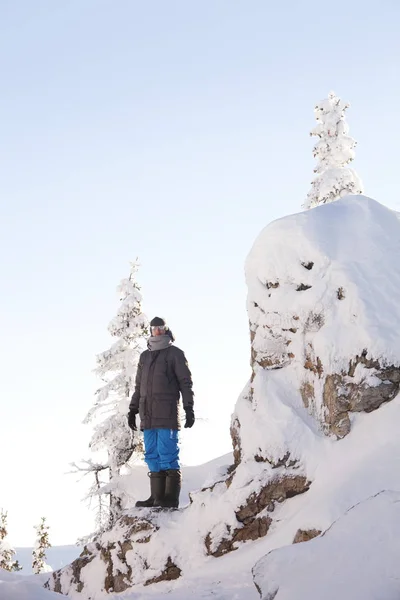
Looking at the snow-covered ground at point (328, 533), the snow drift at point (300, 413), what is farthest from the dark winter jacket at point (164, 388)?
the snow-covered ground at point (328, 533)

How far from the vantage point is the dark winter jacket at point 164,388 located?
Result: 966cm

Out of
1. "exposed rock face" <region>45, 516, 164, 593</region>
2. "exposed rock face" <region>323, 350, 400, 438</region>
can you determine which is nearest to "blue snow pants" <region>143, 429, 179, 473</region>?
"exposed rock face" <region>45, 516, 164, 593</region>

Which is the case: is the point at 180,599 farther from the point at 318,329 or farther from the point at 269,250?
the point at 269,250

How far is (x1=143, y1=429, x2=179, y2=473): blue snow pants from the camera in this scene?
379 inches

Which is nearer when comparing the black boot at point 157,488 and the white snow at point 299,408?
the white snow at point 299,408

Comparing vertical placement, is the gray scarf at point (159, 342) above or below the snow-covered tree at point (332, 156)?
below

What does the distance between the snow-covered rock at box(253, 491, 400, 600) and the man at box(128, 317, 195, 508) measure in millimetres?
4777

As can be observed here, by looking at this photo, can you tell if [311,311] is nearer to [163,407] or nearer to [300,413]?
[300,413]


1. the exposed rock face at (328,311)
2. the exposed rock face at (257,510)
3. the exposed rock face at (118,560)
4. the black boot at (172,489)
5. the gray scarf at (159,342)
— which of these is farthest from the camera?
the gray scarf at (159,342)

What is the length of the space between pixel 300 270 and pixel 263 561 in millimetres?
5840

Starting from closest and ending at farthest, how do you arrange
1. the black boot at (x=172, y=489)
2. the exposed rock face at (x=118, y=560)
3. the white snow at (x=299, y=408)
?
the white snow at (x=299, y=408)
the exposed rock face at (x=118, y=560)
the black boot at (x=172, y=489)

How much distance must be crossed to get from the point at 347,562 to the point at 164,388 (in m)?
5.66

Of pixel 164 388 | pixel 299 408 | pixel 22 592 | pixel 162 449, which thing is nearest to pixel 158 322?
pixel 164 388

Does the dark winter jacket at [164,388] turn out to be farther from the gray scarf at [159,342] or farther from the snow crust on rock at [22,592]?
the snow crust on rock at [22,592]
